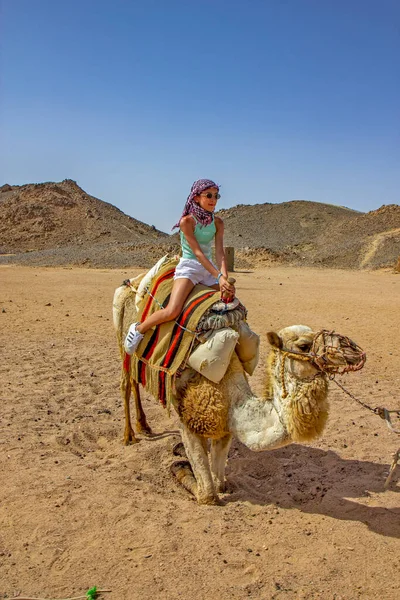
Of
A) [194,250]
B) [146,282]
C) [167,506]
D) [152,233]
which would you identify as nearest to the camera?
[167,506]

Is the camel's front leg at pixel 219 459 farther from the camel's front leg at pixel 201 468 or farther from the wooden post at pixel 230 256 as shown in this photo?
the wooden post at pixel 230 256

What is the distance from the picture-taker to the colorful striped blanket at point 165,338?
15.9ft

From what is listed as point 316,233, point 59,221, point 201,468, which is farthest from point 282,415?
point 59,221

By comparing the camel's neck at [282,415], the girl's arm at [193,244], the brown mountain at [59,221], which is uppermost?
the brown mountain at [59,221]

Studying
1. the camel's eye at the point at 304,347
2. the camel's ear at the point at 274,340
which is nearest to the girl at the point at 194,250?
the camel's ear at the point at 274,340

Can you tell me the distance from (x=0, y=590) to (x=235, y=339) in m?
2.41

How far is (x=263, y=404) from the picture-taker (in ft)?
14.4

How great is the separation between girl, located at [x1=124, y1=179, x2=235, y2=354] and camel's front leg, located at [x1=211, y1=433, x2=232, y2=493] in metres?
1.20

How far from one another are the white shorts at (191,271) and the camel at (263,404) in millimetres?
798

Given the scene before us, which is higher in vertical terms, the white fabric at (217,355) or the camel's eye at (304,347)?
the camel's eye at (304,347)

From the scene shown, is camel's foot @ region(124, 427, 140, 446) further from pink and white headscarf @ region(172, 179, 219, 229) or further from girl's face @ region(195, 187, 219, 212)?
girl's face @ region(195, 187, 219, 212)

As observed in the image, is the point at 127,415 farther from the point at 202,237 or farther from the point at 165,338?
the point at 202,237

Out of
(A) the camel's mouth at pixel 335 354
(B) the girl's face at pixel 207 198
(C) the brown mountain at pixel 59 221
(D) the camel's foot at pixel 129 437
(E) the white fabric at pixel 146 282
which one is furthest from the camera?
(C) the brown mountain at pixel 59 221

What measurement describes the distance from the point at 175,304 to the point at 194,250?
501 millimetres
